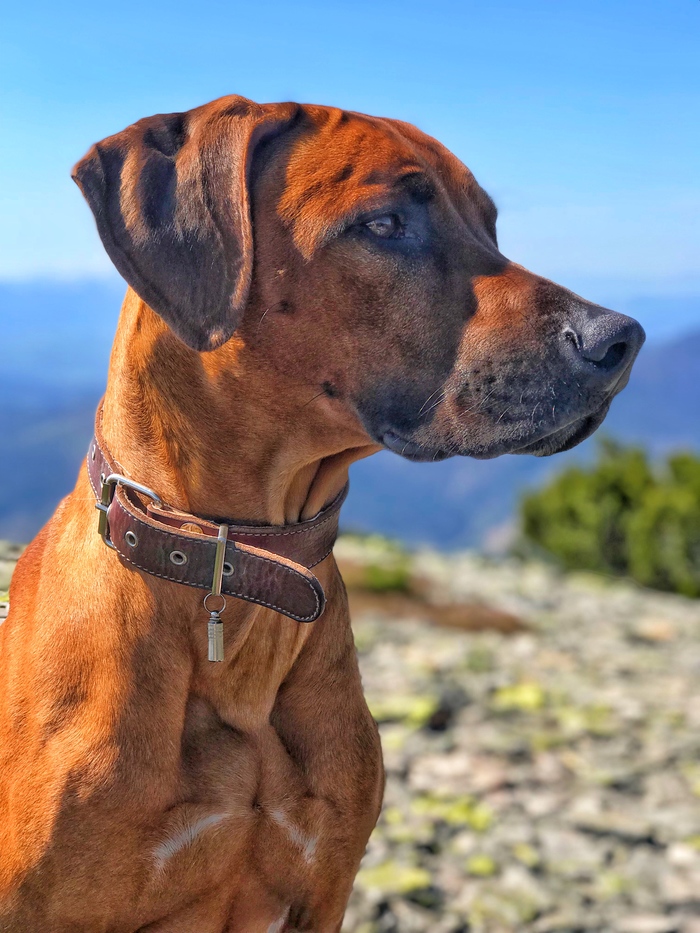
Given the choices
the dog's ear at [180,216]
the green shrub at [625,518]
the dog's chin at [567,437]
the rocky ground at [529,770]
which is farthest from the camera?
the green shrub at [625,518]

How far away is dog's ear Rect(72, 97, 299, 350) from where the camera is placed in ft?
6.98

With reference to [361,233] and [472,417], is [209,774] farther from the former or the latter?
[361,233]

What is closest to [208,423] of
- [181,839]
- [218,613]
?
[218,613]

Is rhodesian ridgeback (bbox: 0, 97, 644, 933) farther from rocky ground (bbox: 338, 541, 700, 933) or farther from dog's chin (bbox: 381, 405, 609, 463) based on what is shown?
rocky ground (bbox: 338, 541, 700, 933)

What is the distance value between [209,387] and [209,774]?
828 millimetres

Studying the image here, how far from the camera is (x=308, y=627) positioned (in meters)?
2.48

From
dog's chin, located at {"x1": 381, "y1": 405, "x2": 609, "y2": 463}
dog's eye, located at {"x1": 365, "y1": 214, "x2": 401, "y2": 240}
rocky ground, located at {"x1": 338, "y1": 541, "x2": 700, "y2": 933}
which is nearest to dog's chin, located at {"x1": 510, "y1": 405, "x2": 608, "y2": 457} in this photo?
dog's chin, located at {"x1": 381, "y1": 405, "x2": 609, "y2": 463}

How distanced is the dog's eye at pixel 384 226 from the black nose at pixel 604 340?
41 centimetres

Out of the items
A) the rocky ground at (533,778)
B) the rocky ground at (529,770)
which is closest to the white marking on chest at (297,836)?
the rocky ground at (529,770)

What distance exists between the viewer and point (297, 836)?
7.91 feet

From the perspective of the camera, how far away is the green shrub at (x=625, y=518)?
10758 mm

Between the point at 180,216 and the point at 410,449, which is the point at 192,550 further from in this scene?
the point at 180,216

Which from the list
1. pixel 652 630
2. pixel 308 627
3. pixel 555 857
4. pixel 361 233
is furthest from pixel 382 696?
pixel 361 233

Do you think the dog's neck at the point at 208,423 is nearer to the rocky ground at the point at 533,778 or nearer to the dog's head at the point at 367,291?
the dog's head at the point at 367,291
